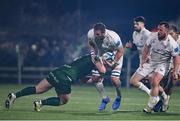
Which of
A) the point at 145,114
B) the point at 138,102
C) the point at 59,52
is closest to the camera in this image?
the point at 145,114

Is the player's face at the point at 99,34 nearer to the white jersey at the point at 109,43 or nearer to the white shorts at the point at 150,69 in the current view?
the white jersey at the point at 109,43

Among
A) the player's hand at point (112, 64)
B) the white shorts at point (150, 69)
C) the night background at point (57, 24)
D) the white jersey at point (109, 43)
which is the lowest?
the white shorts at point (150, 69)

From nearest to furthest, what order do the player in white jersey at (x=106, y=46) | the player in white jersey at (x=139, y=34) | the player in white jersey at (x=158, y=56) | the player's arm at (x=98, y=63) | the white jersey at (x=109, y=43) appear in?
the player in white jersey at (x=158, y=56), the player's arm at (x=98, y=63), the player in white jersey at (x=106, y=46), the white jersey at (x=109, y=43), the player in white jersey at (x=139, y=34)

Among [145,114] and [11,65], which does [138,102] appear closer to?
[145,114]

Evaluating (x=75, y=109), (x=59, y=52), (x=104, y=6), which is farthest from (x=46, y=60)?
(x=75, y=109)

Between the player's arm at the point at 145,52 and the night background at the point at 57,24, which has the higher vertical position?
the night background at the point at 57,24

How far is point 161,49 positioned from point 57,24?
2178cm

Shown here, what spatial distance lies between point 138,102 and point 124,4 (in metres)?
17.0

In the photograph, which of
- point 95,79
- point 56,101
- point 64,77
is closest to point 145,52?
point 95,79

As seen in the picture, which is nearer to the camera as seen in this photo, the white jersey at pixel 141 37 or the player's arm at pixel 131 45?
the white jersey at pixel 141 37

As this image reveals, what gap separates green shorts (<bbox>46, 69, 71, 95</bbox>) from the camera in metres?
18.3

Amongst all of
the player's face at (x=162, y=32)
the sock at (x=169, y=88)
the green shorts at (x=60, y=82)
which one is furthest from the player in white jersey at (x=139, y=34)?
the green shorts at (x=60, y=82)

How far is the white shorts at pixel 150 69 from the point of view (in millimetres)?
18734

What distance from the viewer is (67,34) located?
38406 millimetres
